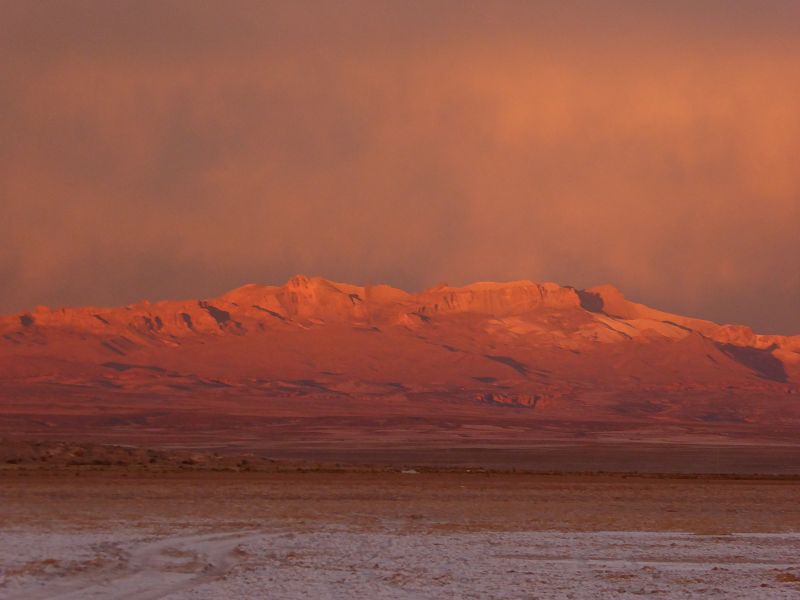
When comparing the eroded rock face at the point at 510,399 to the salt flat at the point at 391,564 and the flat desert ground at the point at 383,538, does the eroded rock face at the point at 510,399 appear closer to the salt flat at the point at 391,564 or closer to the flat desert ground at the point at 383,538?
the flat desert ground at the point at 383,538

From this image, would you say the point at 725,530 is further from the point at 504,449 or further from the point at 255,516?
the point at 504,449

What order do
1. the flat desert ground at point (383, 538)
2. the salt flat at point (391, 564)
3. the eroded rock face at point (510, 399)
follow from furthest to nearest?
1. the eroded rock face at point (510, 399)
2. the flat desert ground at point (383, 538)
3. the salt flat at point (391, 564)

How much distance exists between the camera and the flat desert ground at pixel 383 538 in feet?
49.6

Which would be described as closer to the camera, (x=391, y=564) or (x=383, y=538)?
(x=391, y=564)

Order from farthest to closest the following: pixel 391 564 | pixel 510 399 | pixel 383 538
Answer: pixel 510 399, pixel 383 538, pixel 391 564

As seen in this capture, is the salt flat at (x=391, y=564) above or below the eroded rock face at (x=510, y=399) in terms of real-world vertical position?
below

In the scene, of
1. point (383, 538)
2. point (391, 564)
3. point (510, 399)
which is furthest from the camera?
point (510, 399)

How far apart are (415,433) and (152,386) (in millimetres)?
85332

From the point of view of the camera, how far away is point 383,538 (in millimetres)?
20109

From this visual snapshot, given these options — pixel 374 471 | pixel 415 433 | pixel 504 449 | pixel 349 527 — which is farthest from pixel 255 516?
pixel 415 433

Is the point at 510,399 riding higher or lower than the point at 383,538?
higher

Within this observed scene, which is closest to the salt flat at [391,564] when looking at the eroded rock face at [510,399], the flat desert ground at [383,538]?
the flat desert ground at [383,538]

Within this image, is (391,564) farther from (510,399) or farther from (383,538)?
(510,399)

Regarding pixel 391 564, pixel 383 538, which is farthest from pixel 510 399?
pixel 391 564
